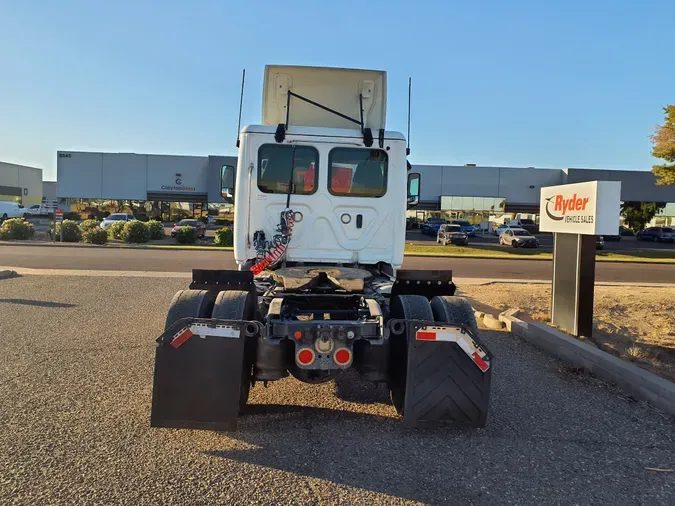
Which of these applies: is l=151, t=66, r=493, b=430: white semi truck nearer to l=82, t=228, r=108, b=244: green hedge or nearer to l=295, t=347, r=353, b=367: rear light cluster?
l=295, t=347, r=353, b=367: rear light cluster

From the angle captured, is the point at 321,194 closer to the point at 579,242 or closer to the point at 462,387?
the point at 462,387

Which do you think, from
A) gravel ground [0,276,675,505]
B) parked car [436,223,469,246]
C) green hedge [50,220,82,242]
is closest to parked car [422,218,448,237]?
parked car [436,223,469,246]

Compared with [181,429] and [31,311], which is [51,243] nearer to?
[31,311]

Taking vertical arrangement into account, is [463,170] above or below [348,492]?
above

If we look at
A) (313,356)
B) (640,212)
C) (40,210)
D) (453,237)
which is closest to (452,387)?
(313,356)

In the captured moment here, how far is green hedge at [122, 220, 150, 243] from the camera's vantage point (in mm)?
29438

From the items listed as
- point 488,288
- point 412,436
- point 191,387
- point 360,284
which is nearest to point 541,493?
point 412,436

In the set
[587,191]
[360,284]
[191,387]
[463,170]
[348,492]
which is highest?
[463,170]

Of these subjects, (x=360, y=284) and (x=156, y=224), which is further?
(x=156, y=224)

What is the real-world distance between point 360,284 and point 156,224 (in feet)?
96.4

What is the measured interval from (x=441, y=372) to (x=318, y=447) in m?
1.13

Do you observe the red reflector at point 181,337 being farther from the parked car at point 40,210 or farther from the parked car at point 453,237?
the parked car at point 40,210

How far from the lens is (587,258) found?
8648mm

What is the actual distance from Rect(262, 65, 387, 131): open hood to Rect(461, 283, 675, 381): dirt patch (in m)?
4.81
